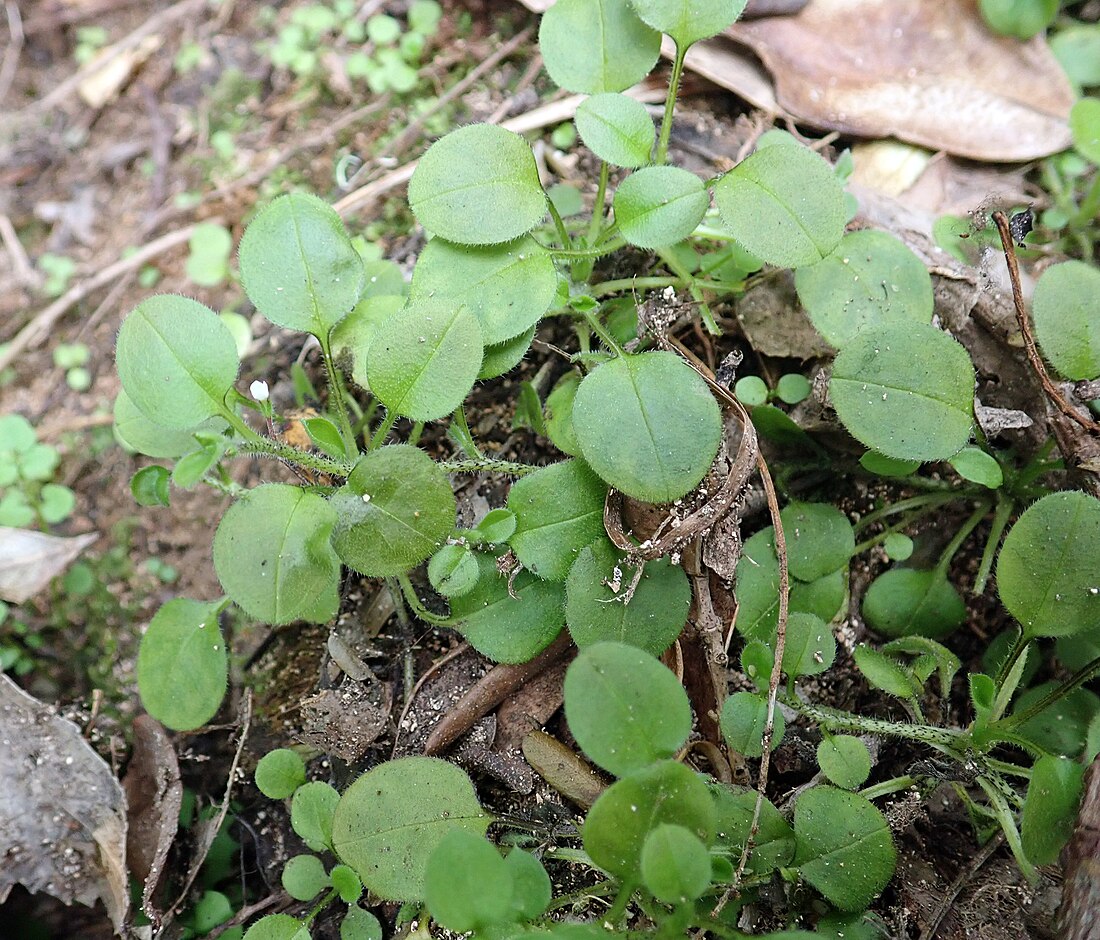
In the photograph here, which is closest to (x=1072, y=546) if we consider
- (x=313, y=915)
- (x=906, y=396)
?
(x=906, y=396)

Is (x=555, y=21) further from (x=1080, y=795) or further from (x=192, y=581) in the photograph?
(x=1080, y=795)

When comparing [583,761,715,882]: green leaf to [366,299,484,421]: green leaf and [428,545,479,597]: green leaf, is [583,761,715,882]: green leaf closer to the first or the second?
[428,545,479,597]: green leaf

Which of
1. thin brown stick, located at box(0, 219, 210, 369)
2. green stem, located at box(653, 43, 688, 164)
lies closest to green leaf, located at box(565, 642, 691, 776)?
green stem, located at box(653, 43, 688, 164)

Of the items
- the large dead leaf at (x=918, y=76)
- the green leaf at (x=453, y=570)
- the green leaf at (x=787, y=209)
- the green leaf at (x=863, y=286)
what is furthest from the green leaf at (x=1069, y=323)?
the green leaf at (x=453, y=570)

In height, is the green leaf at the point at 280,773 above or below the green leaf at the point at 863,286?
below

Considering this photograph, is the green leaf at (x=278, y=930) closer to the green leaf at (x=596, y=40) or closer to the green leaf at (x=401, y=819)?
the green leaf at (x=401, y=819)

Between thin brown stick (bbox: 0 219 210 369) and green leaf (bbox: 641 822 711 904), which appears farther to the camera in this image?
thin brown stick (bbox: 0 219 210 369)
